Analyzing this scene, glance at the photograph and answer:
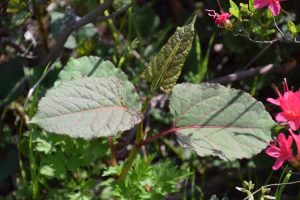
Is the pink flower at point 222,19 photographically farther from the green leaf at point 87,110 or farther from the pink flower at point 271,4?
the green leaf at point 87,110

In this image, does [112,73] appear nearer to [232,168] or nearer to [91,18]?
[91,18]

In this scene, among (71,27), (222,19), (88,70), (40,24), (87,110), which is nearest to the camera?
(87,110)

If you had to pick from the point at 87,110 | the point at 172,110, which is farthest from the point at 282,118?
the point at 87,110

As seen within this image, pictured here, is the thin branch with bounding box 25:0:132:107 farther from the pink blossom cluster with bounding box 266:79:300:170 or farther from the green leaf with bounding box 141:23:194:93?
the pink blossom cluster with bounding box 266:79:300:170

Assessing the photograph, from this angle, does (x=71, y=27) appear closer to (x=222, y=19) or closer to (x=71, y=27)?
(x=71, y=27)

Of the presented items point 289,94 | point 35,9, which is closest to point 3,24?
point 35,9

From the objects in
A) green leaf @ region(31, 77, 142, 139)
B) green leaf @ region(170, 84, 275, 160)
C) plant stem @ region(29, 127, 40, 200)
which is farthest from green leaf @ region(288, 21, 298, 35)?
plant stem @ region(29, 127, 40, 200)
